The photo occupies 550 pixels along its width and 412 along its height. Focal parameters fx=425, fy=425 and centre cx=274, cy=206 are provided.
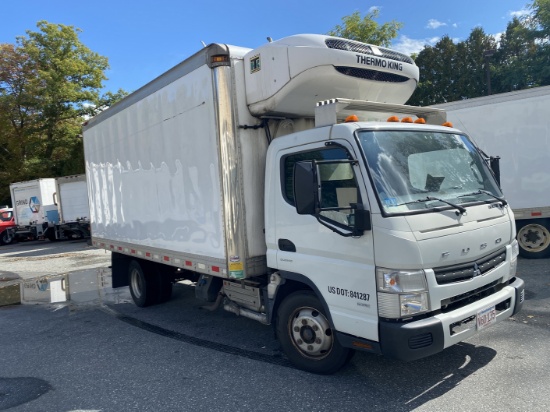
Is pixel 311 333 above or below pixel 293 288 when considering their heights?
below

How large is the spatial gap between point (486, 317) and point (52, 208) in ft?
79.7

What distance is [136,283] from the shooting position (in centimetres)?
768

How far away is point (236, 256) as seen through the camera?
14.9 feet

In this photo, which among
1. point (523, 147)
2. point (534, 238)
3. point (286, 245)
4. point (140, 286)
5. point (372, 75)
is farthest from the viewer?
point (534, 238)

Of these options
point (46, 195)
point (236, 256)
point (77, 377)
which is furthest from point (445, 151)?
point (46, 195)

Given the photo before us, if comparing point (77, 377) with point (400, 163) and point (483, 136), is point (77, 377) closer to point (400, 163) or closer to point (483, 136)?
point (400, 163)

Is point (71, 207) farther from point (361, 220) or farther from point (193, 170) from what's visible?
point (361, 220)

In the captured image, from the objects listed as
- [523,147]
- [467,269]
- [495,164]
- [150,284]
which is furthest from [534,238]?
[150,284]

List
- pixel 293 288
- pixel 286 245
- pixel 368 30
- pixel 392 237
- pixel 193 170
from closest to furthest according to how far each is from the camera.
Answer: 1. pixel 392 237
2. pixel 286 245
3. pixel 293 288
4. pixel 193 170
5. pixel 368 30

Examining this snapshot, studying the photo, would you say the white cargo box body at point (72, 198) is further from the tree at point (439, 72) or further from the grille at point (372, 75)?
the grille at point (372, 75)

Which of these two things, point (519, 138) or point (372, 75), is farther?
point (519, 138)

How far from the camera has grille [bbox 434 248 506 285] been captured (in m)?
3.43

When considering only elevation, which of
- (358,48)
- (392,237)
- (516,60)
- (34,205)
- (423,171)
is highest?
(516,60)

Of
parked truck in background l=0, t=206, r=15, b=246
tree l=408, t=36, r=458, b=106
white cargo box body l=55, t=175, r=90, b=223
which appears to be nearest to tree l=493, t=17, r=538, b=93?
tree l=408, t=36, r=458, b=106
